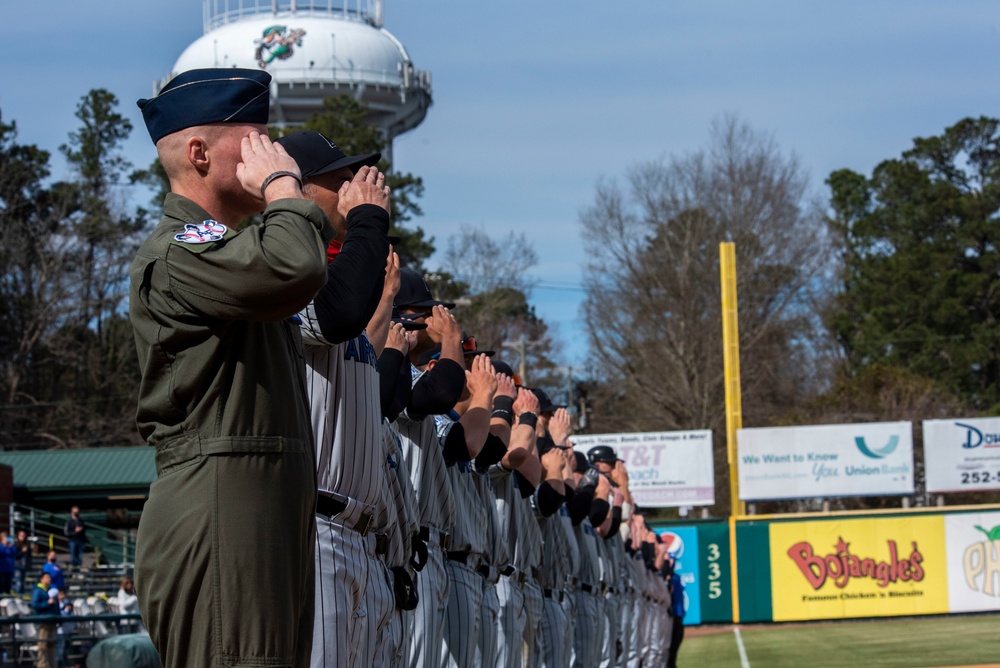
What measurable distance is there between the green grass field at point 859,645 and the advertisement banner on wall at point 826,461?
14.0 ft

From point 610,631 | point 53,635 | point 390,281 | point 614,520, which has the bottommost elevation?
point 610,631

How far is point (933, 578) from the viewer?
27.8m

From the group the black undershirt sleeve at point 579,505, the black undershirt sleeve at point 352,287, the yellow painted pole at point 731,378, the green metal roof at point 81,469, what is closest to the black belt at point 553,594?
the black undershirt sleeve at point 579,505

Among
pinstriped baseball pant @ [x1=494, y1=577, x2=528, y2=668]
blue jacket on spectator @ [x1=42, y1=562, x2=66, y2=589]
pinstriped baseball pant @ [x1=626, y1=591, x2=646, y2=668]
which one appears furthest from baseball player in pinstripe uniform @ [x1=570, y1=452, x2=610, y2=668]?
blue jacket on spectator @ [x1=42, y1=562, x2=66, y2=589]

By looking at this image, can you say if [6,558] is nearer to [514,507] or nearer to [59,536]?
[59,536]

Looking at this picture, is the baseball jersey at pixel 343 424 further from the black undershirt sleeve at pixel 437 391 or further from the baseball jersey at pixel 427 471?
the baseball jersey at pixel 427 471

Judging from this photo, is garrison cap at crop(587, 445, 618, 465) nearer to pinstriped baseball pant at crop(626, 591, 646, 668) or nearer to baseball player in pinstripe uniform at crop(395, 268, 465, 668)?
pinstriped baseball pant at crop(626, 591, 646, 668)

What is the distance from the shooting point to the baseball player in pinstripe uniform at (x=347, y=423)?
3517 mm

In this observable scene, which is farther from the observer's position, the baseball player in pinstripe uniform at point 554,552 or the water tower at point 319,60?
the water tower at point 319,60

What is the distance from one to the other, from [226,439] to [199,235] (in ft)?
1.43

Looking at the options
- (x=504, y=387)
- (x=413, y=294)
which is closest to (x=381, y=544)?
(x=413, y=294)

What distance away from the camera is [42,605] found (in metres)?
16.9

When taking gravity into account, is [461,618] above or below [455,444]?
below

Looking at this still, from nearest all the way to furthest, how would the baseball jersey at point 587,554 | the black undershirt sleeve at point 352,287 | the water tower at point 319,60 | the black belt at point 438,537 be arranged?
the black undershirt sleeve at point 352,287
the black belt at point 438,537
the baseball jersey at point 587,554
the water tower at point 319,60
